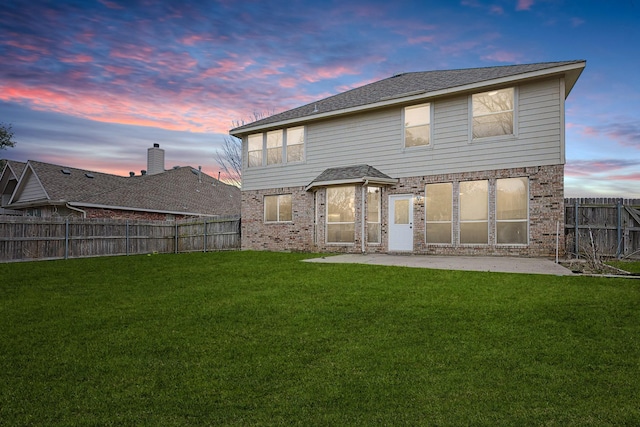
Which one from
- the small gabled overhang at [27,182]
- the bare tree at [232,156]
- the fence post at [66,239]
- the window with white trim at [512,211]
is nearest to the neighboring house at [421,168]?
the window with white trim at [512,211]

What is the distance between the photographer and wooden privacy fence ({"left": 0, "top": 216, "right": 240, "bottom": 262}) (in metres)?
16.1

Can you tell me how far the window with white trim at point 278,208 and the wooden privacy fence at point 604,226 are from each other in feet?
34.5

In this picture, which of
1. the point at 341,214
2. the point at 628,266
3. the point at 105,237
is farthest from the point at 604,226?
the point at 105,237

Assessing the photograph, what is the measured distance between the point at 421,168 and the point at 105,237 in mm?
13919

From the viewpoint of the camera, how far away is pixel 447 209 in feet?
48.3

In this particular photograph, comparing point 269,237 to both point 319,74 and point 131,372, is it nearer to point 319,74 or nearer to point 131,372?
point 319,74

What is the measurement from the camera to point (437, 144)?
15047 mm

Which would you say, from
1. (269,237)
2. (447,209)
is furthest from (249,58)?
(447,209)

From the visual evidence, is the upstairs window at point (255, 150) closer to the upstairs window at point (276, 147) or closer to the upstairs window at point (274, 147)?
the upstairs window at point (276, 147)

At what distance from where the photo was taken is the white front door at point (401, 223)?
610 inches

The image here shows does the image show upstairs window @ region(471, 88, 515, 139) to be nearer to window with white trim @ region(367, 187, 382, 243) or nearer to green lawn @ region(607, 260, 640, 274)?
window with white trim @ region(367, 187, 382, 243)

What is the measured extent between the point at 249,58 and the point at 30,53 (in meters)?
7.69


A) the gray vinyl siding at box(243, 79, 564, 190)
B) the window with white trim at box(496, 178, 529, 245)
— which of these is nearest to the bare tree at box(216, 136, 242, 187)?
the gray vinyl siding at box(243, 79, 564, 190)

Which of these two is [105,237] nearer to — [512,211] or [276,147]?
[276,147]
